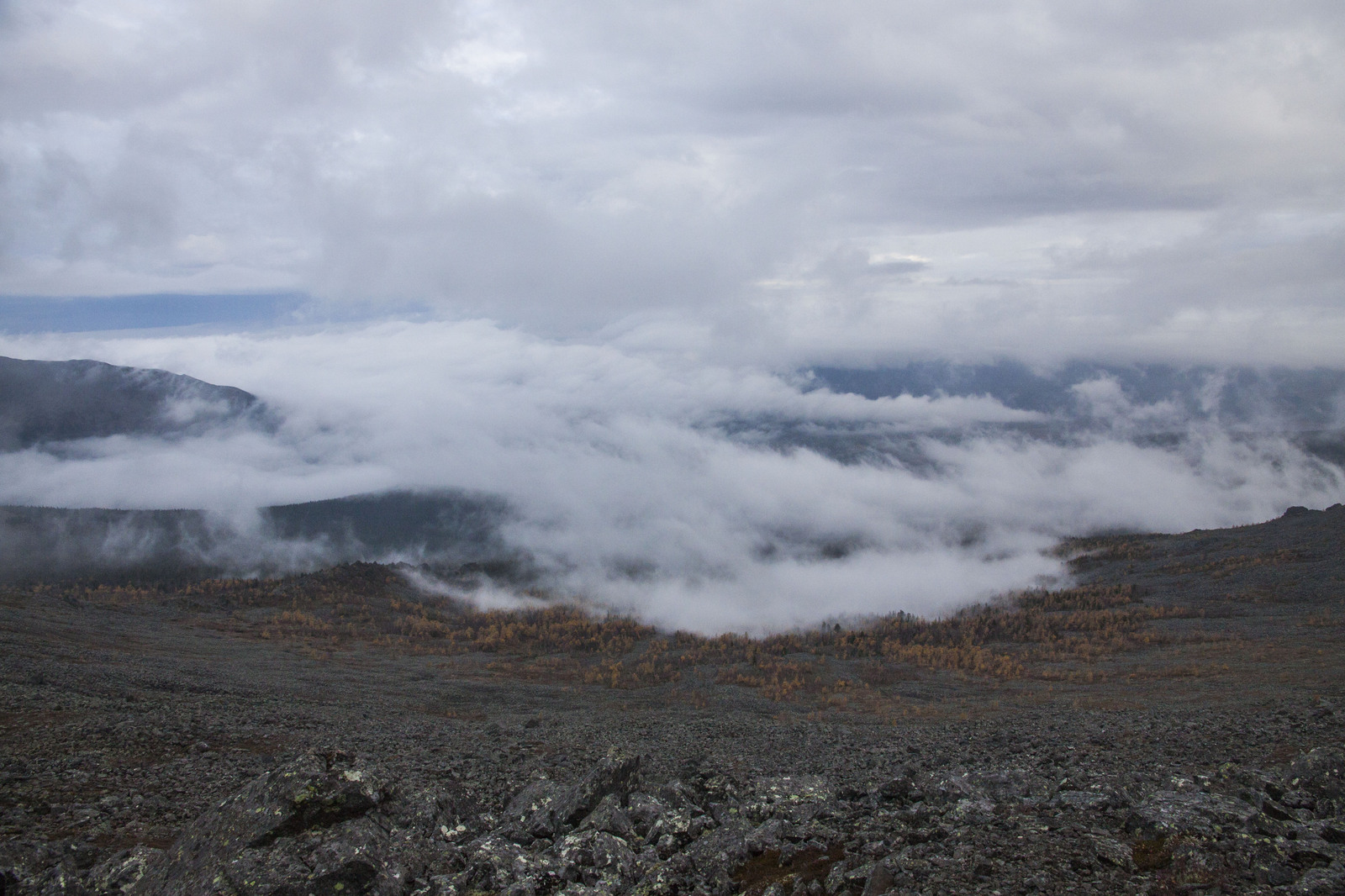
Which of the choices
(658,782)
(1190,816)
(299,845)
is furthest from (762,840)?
(658,782)

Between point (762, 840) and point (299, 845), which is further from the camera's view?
point (762, 840)

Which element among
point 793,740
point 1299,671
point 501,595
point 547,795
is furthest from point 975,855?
point 501,595

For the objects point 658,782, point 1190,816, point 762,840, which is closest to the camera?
point 1190,816

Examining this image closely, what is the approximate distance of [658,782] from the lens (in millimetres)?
17781

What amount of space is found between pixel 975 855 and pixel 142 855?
37.1 ft

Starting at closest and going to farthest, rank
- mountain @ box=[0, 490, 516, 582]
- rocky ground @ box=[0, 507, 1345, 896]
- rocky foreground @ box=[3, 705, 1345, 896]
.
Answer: rocky foreground @ box=[3, 705, 1345, 896] → rocky ground @ box=[0, 507, 1345, 896] → mountain @ box=[0, 490, 516, 582]

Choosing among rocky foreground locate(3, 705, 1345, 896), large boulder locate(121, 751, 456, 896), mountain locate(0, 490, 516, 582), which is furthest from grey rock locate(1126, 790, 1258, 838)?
mountain locate(0, 490, 516, 582)

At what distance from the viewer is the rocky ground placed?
8.80 metres

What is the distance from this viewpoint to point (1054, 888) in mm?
8055

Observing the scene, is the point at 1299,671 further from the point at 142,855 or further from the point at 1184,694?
the point at 142,855

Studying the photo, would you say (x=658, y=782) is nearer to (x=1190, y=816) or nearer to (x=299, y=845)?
(x=299, y=845)

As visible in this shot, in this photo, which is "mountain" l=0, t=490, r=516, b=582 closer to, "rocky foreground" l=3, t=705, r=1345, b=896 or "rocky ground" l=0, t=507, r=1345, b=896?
"rocky ground" l=0, t=507, r=1345, b=896

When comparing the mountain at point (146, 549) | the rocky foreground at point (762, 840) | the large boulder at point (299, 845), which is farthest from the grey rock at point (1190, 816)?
the mountain at point (146, 549)

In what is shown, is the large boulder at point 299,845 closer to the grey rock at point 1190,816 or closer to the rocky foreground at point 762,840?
the rocky foreground at point 762,840
